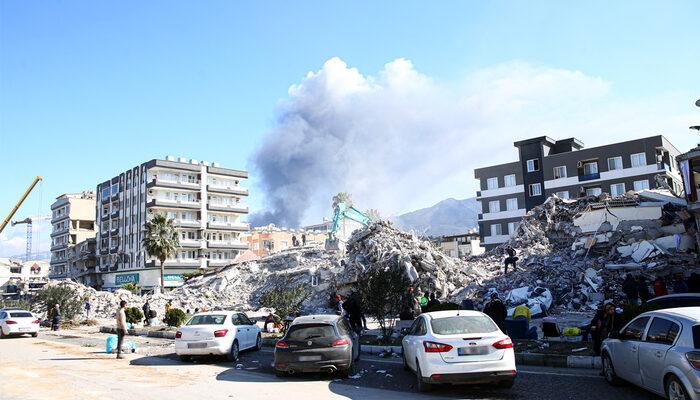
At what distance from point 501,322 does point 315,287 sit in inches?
1105

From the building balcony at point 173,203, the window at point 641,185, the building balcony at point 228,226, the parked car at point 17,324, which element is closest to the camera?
the parked car at point 17,324

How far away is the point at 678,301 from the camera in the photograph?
1189 centimetres

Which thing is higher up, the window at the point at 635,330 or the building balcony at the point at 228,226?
the building balcony at the point at 228,226

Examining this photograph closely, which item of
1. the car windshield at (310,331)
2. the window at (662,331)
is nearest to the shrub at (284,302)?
the car windshield at (310,331)

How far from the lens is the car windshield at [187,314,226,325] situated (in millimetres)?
15533

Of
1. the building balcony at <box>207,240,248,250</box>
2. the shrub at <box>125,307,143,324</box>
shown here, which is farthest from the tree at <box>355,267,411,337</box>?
the building balcony at <box>207,240,248,250</box>

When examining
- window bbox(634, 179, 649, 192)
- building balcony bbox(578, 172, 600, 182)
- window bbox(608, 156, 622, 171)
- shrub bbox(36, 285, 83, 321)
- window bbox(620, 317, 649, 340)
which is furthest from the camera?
building balcony bbox(578, 172, 600, 182)

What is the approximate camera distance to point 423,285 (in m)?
33.4

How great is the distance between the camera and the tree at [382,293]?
18359 millimetres

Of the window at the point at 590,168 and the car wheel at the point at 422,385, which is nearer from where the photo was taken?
the car wheel at the point at 422,385

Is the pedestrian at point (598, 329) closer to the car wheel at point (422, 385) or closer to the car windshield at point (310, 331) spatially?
the car wheel at point (422, 385)

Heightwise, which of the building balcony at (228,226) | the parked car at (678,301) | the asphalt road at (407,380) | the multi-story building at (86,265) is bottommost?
the asphalt road at (407,380)

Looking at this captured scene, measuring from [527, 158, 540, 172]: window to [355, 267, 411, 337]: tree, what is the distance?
163ft

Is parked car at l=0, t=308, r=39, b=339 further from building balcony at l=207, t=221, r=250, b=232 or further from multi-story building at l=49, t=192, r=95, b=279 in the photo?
multi-story building at l=49, t=192, r=95, b=279
